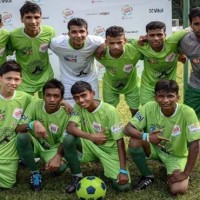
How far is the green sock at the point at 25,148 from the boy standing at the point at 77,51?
1.32m

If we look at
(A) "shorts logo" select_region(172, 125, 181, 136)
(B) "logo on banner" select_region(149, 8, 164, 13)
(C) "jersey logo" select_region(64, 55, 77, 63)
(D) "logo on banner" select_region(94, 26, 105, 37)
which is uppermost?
(B) "logo on banner" select_region(149, 8, 164, 13)

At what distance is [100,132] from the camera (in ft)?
13.8

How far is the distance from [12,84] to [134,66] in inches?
64.1

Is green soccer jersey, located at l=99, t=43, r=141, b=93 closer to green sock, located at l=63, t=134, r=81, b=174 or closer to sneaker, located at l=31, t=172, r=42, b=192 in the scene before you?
green sock, located at l=63, t=134, r=81, b=174

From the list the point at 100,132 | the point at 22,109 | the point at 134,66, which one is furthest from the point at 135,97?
the point at 22,109

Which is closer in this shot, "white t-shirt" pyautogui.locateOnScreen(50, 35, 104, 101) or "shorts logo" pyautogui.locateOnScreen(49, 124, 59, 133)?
"shorts logo" pyautogui.locateOnScreen(49, 124, 59, 133)

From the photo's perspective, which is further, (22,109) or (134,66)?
(134,66)

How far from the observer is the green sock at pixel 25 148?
4031 mm

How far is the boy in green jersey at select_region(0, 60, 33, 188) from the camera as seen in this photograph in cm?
412

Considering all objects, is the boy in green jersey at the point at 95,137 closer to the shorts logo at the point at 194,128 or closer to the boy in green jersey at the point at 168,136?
the boy in green jersey at the point at 168,136

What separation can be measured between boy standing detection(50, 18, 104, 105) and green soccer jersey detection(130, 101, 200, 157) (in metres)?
1.25

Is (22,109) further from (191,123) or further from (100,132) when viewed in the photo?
(191,123)

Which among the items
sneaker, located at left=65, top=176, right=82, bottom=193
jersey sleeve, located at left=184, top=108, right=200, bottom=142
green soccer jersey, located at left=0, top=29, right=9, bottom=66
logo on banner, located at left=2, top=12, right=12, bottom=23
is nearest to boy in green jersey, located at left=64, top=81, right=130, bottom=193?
sneaker, located at left=65, top=176, right=82, bottom=193

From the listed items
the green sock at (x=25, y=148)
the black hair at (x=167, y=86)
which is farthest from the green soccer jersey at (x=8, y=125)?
the black hair at (x=167, y=86)
